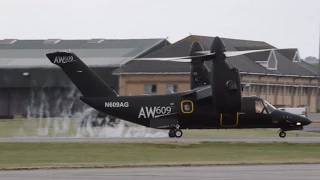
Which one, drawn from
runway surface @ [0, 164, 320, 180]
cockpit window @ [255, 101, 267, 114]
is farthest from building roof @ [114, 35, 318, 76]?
runway surface @ [0, 164, 320, 180]

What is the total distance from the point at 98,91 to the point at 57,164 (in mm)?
18344

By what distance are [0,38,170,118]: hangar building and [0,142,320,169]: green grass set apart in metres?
22.2

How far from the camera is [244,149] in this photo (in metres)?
39.4

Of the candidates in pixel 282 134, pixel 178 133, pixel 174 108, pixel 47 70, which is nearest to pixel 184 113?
pixel 174 108

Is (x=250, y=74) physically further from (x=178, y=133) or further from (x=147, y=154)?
(x=147, y=154)

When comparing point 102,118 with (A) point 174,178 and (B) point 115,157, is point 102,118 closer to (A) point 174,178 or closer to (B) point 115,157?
(B) point 115,157

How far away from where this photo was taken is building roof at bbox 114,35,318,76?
9256 centimetres

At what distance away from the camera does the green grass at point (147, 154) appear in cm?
3209

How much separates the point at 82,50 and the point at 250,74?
17340mm

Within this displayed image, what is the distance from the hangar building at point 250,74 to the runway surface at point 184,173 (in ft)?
199

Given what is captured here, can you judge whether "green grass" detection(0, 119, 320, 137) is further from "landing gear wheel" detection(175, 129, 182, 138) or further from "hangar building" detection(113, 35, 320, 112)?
"hangar building" detection(113, 35, 320, 112)

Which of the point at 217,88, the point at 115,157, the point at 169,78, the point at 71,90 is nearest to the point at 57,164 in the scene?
the point at 115,157

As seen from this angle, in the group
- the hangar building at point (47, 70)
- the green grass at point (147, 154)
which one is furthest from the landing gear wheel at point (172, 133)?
the hangar building at point (47, 70)

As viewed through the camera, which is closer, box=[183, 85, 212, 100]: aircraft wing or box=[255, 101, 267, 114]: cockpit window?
box=[183, 85, 212, 100]: aircraft wing
